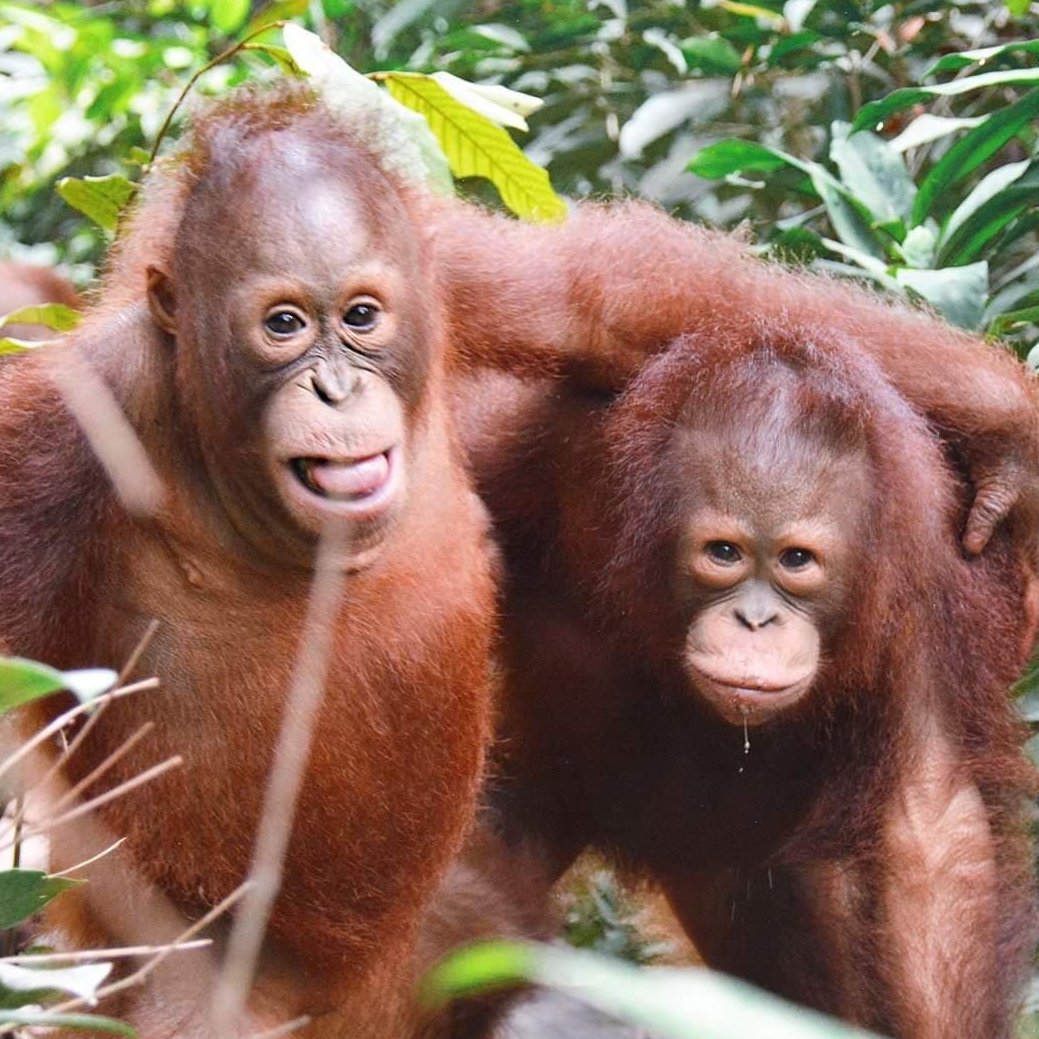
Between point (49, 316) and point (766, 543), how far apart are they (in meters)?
1.55

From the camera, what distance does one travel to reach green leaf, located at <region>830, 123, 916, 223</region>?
12.7 ft

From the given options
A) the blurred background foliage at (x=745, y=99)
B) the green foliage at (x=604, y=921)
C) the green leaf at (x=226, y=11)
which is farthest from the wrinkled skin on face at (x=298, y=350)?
the green leaf at (x=226, y=11)

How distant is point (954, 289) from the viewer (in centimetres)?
357

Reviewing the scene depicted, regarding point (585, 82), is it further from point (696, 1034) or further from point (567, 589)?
point (696, 1034)

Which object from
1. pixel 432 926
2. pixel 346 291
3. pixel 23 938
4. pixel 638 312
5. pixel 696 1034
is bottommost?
pixel 23 938

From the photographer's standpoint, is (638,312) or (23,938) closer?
(638,312)

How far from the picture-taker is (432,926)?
3.35m

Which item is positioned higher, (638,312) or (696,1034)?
(696,1034)

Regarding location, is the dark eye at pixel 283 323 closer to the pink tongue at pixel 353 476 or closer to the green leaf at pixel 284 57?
the pink tongue at pixel 353 476

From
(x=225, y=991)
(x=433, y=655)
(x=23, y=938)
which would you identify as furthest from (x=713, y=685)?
(x=23, y=938)

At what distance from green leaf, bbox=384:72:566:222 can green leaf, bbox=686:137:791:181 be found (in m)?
0.62

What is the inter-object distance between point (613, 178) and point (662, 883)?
217 centimetres

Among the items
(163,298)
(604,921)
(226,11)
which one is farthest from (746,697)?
(226,11)

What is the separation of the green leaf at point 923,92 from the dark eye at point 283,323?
1581mm
